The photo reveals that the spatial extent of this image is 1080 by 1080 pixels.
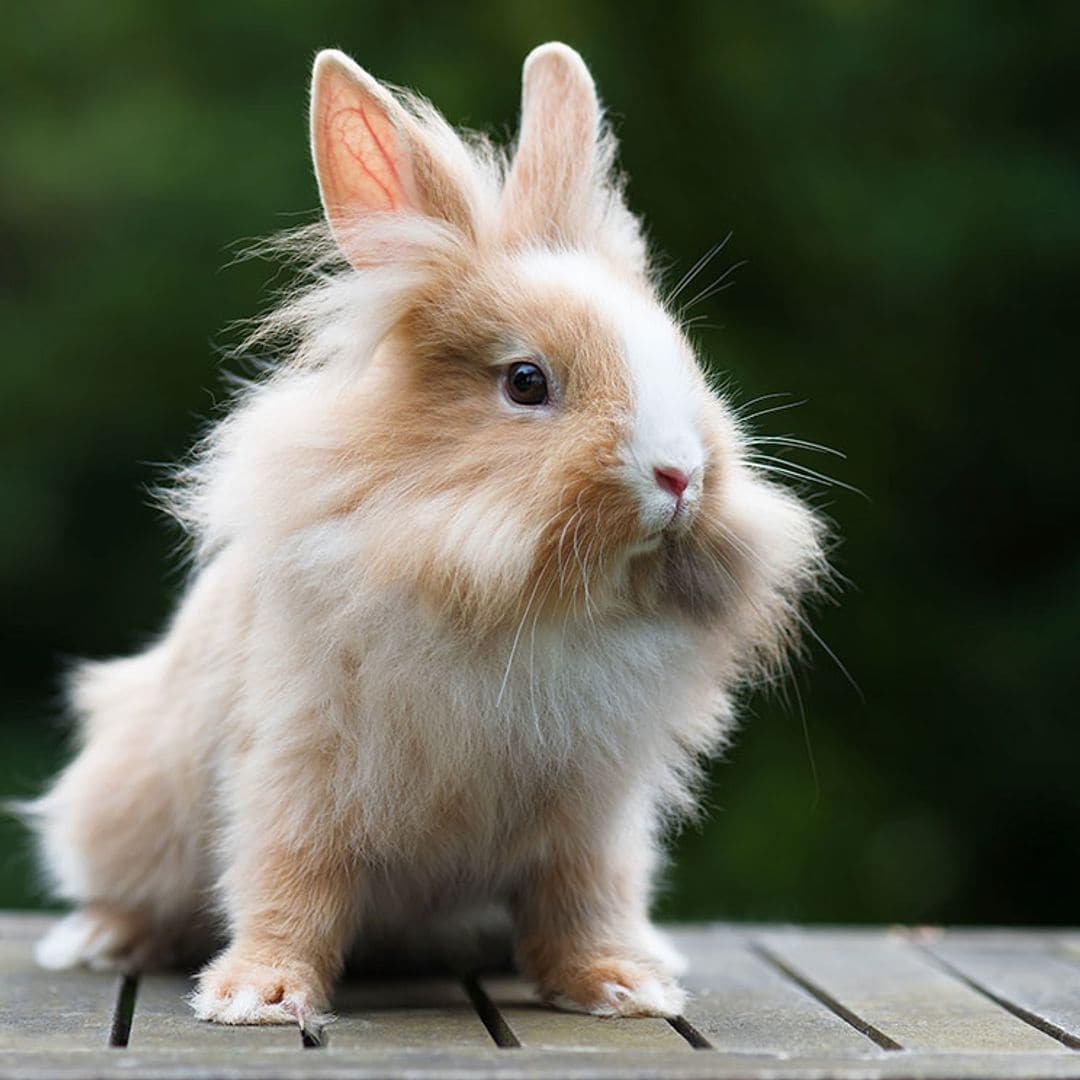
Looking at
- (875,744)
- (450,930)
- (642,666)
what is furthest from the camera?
(875,744)

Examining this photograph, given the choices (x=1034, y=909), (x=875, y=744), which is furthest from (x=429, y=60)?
(x=1034, y=909)

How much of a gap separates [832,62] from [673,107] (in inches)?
22.8

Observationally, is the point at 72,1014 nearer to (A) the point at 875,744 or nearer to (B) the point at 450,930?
(B) the point at 450,930

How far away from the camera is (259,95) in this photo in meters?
6.31

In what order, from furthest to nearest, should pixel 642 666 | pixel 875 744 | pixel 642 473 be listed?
pixel 875 744
pixel 642 666
pixel 642 473

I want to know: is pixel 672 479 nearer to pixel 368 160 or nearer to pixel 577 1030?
pixel 368 160

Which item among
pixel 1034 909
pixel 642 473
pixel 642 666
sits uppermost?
pixel 642 473

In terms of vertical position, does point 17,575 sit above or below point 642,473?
below

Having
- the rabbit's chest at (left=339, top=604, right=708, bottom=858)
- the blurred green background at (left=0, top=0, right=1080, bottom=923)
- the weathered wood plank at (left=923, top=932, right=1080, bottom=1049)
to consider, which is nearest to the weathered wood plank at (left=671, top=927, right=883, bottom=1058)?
the weathered wood plank at (left=923, top=932, right=1080, bottom=1049)

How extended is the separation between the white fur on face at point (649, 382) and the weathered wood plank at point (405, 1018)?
0.88 metres

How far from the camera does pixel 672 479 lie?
8.87 feet

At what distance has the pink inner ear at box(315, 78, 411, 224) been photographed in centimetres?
293

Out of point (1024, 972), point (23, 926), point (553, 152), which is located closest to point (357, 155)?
point (553, 152)

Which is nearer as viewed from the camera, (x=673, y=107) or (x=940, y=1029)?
(x=940, y=1029)
